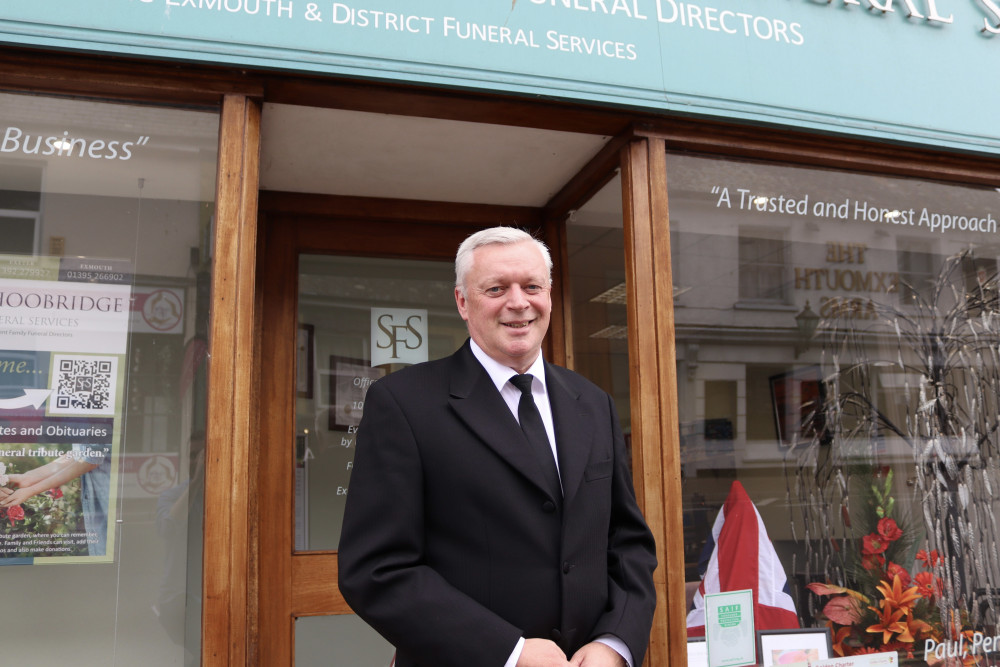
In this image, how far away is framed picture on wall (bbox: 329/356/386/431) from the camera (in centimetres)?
319

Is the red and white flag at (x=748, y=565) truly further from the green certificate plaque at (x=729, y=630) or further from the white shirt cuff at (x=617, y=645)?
the white shirt cuff at (x=617, y=645)

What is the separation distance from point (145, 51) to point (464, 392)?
54.7 inches

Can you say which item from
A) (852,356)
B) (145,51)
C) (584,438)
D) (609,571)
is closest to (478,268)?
(584,438)

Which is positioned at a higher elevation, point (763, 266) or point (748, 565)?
point (763, 266)

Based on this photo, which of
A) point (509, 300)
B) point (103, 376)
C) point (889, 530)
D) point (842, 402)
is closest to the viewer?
point (509, 300)

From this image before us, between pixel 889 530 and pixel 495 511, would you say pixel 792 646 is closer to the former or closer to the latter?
pixel 889 530

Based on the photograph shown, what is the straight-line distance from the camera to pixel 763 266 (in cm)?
318

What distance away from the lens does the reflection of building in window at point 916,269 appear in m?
3.38

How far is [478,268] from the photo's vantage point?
1.76 meters

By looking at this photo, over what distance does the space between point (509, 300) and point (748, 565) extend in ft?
5.94

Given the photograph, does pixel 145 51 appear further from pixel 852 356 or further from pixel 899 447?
pixel 899 447

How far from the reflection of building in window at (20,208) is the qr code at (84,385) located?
1.18 feet

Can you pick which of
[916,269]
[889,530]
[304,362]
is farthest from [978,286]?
[304,362]

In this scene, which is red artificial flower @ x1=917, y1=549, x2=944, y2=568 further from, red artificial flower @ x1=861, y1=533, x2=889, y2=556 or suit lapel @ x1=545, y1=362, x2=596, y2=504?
suit lapel @ x1=545, y1=362, x2=596, y2=504
